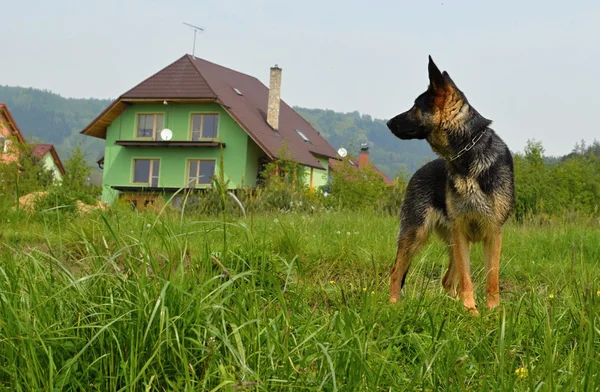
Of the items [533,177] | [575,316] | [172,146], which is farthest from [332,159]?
[575,316]

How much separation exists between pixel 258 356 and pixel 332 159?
47260 mm

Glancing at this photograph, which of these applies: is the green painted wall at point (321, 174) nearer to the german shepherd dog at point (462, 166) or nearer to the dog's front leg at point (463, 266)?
the german shepherd dog at point (462, 166)

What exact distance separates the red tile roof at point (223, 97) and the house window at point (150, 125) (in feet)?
5.64

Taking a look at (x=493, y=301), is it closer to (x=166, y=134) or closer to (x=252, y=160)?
(x=166, y=134)

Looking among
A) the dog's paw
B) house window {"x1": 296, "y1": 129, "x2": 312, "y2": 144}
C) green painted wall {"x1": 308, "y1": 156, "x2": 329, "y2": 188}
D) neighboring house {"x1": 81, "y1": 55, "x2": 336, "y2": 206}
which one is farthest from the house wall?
the dog's paw

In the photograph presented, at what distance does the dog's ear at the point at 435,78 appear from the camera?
16.6 feet

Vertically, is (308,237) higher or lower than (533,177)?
lower

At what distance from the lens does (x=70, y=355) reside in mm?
2863

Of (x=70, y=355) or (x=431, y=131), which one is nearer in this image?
(x=70, y=355)

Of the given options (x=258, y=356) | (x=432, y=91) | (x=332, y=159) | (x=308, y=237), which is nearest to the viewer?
(x=258, y=356)

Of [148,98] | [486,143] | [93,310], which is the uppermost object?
[148,98]

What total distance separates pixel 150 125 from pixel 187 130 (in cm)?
264

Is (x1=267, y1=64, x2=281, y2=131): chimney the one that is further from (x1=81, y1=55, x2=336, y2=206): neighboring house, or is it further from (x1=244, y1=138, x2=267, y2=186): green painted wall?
(x1=244, y1=138, x2=267, y2=186): green painted wall

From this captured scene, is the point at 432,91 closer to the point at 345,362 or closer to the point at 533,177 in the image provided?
the point at 345,362
